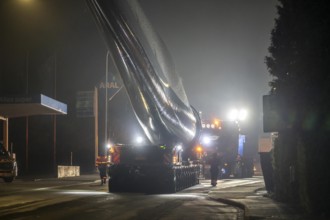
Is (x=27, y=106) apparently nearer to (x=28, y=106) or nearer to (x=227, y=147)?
(x=28, y=106)

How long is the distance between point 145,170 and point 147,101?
5.80 m

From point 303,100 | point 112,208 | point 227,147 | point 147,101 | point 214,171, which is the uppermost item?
point 147,101

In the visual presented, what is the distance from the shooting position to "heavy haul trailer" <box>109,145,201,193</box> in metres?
23.9

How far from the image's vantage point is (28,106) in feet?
124

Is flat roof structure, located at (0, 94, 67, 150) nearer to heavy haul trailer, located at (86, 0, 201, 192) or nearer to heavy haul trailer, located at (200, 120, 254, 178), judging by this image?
heavy haul trailer, located at (200, 120, 254, 178)

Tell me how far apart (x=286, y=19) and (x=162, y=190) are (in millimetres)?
9089

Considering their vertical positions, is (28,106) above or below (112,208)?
above

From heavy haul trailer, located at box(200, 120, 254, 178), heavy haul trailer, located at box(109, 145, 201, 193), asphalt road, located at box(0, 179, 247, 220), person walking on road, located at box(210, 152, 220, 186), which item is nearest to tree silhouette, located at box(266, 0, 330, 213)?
asphalt road, located at box(0, 179, 247, 220)

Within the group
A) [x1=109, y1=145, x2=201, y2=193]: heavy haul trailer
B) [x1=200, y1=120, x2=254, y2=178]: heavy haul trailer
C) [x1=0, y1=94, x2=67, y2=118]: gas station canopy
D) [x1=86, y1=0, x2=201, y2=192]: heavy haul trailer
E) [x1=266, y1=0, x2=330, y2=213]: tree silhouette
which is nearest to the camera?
[x1=266, y1=0, x2=330, y2=213]: tree silhouette

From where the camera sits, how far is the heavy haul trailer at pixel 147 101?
1625 centimetres

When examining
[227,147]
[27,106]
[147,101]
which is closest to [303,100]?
[147,101]

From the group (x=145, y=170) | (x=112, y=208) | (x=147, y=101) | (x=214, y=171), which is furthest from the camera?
(x=214, y=171)

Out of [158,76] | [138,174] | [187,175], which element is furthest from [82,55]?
[158,76]

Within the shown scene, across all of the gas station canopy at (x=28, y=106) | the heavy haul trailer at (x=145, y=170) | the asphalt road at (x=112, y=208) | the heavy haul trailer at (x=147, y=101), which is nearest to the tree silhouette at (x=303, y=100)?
the asphalt road at (x=112, y=208)
